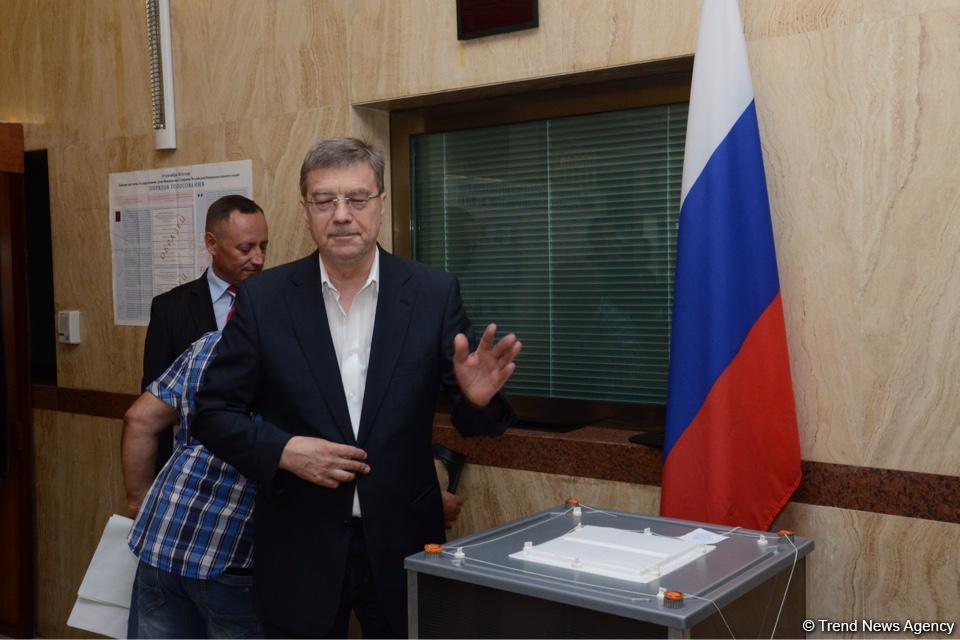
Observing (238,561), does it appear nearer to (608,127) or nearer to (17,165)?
(608,127)

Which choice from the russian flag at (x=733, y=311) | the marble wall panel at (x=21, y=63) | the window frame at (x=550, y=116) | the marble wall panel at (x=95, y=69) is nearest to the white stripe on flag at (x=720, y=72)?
the russian flag at (x=733, y=311)

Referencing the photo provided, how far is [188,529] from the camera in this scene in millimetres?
2221

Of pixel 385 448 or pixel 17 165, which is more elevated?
pixel 17 165

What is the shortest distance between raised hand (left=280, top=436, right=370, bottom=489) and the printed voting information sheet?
1.72m

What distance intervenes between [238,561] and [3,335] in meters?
2.54

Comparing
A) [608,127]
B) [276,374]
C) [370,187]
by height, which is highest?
[608,127]

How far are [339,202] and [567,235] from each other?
42.7 inches

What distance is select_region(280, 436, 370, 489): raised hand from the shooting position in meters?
1.96

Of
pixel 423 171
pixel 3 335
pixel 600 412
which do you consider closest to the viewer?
pixel 600 412

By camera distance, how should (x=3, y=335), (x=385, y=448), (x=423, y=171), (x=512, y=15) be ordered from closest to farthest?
(x=385, y=448)
(x=512, y=15)
(x=423, y=171)
(x=3, y=335)

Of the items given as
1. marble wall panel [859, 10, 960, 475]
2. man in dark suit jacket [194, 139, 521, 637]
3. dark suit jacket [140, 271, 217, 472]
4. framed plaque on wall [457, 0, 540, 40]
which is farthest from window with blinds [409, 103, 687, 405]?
man in dark suit jacket [194, 139, 521, 637]

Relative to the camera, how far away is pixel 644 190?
286 cm

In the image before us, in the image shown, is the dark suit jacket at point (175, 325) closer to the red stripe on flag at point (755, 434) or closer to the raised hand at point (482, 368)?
the raised hand at point (482, 368)

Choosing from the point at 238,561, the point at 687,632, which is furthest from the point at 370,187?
the point at 687,632
